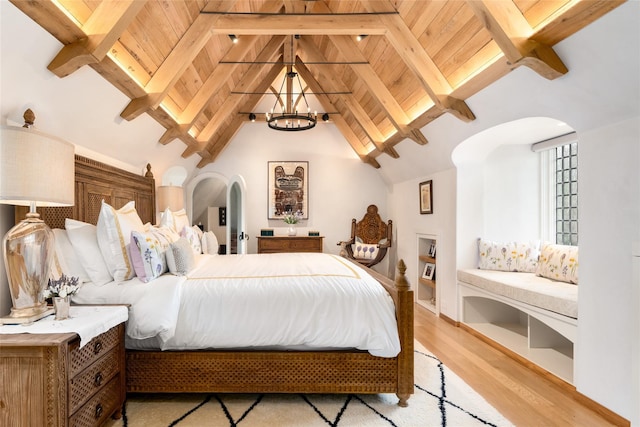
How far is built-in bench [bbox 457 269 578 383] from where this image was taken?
2.53 meters

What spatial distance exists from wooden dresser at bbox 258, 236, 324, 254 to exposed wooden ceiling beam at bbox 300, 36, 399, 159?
1860mm

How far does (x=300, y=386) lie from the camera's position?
2139 millimetres

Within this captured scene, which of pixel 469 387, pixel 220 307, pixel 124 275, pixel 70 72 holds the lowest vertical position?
pixel 469 387

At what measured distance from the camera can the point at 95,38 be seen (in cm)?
209

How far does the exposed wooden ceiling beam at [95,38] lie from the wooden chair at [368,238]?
4246mm

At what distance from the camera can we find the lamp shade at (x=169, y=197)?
407 cm

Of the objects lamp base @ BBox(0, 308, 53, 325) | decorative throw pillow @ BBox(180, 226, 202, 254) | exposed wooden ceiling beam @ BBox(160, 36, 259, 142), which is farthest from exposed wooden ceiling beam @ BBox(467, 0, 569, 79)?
decorative throw pillow @ BBox(180, 226, 202, 254)

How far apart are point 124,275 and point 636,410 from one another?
3.09 meters

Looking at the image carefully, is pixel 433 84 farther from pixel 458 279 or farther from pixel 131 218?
pixel 131 218

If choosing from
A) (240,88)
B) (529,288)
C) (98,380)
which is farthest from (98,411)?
(240,88)

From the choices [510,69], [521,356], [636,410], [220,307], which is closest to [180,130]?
[220,307]

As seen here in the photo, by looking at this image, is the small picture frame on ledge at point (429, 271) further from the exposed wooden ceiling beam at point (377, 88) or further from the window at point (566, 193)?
the exposed wooden ceiling beam at point (377, 88)

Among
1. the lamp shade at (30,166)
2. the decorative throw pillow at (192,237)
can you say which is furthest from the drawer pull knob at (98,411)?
the decorative throw pillow at (192,237)

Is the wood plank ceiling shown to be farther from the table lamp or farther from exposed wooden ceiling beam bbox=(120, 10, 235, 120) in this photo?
the table lamp
